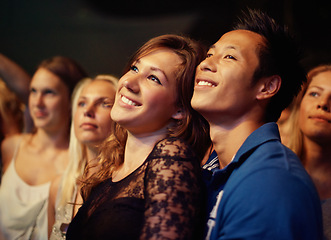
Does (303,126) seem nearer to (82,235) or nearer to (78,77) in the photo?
(82,235)

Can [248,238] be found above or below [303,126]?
below

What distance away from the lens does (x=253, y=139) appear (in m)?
1.62

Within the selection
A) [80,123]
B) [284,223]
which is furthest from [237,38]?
[80,123]

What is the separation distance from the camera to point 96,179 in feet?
6.75

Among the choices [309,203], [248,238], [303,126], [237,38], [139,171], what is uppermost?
[237,38]

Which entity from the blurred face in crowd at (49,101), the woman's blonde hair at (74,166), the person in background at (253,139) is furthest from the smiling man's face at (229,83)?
the blurred face in crowd at (49,101)

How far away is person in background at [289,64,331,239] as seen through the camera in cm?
256

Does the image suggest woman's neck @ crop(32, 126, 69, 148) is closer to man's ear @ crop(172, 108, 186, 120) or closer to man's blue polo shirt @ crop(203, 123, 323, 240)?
man's ear @ crop(172, 108, 186, 120)

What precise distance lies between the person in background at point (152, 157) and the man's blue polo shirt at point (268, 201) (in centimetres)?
15

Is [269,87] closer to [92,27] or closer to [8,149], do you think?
[8,149]

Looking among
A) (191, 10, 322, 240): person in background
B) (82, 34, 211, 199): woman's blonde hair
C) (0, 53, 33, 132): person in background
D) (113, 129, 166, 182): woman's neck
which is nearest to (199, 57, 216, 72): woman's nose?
(191, 10, 322, 240): person in background

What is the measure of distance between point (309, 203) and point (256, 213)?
0.18 m

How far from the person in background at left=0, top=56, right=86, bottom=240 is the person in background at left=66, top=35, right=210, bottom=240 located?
1310mm

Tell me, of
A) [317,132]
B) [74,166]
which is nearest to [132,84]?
[317,132]
